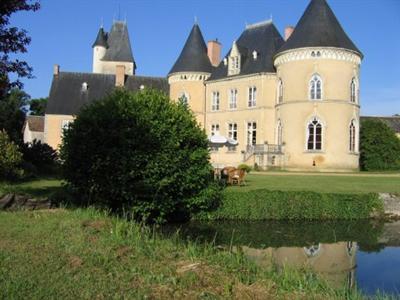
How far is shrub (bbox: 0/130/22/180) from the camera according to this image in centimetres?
1747

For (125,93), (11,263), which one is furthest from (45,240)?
(125,93)

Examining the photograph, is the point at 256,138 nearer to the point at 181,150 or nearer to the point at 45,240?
the point at 181,150

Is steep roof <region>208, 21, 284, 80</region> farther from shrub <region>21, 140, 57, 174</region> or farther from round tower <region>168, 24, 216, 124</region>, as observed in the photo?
shrub <region>21, 140, 57, 174</region>

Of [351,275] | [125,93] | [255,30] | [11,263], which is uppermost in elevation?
→ [255,30]

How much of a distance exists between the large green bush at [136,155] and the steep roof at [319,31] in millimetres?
23247

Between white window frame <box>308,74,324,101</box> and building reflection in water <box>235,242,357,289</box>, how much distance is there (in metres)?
23.8

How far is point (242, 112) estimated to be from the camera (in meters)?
40.1

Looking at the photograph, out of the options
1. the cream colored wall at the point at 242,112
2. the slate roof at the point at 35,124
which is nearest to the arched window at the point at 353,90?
the cream colored wall at the point at 242,112

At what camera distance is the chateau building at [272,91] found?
34.2 m

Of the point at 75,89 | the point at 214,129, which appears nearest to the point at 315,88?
the point at 214,129

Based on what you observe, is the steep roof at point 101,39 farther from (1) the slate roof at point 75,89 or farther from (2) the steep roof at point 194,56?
(2) the steep roof at point 194,56

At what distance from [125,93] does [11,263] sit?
301 inches

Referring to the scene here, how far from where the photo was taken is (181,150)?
1245cm

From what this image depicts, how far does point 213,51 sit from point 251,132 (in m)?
9.12
